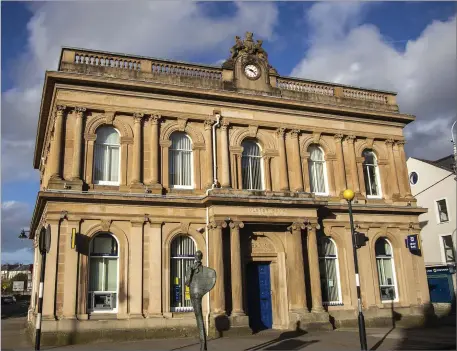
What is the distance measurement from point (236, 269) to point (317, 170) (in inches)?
286

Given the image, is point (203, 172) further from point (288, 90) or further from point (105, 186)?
point (288, 90)

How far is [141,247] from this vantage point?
17.7 meters

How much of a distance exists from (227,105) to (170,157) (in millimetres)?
3631

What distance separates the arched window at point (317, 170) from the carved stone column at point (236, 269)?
5.50 m

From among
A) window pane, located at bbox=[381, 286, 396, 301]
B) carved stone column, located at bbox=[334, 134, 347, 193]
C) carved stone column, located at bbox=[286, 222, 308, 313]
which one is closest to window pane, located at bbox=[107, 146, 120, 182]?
carved stone column, located at bbox=[286, 222, 308, 313]

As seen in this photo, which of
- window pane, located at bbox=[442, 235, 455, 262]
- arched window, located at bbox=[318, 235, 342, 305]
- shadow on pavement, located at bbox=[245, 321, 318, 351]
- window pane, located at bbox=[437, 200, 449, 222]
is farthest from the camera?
window pane, located at bbox=[437, 200, 449, 222]

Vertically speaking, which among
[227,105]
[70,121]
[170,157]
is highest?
[227,105]

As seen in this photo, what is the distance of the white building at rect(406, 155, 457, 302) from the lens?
28.6 metres

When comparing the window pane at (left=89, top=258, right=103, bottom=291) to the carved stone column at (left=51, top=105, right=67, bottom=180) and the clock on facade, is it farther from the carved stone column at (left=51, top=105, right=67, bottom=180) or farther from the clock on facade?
the clock on facade

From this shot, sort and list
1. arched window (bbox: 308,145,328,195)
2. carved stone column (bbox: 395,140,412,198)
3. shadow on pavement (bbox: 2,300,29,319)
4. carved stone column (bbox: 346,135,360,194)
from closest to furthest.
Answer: arched window (bbox: 308,145,328,195) < carved stone column (bbox: 346,135,360,194) < carved stone column (bbox: 395,140,412,198) < shadow on pavement (bbox: 2,300,29,319)

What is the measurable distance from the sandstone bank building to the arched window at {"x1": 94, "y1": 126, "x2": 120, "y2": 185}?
59 mm

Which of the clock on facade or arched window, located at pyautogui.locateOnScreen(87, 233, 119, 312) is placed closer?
arched window, located at pyautogui.locateOnScreen(87, 233, 119, 312)

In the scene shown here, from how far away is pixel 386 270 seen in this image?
21.9 metres

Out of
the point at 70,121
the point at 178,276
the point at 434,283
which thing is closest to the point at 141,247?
the point at 178,276
